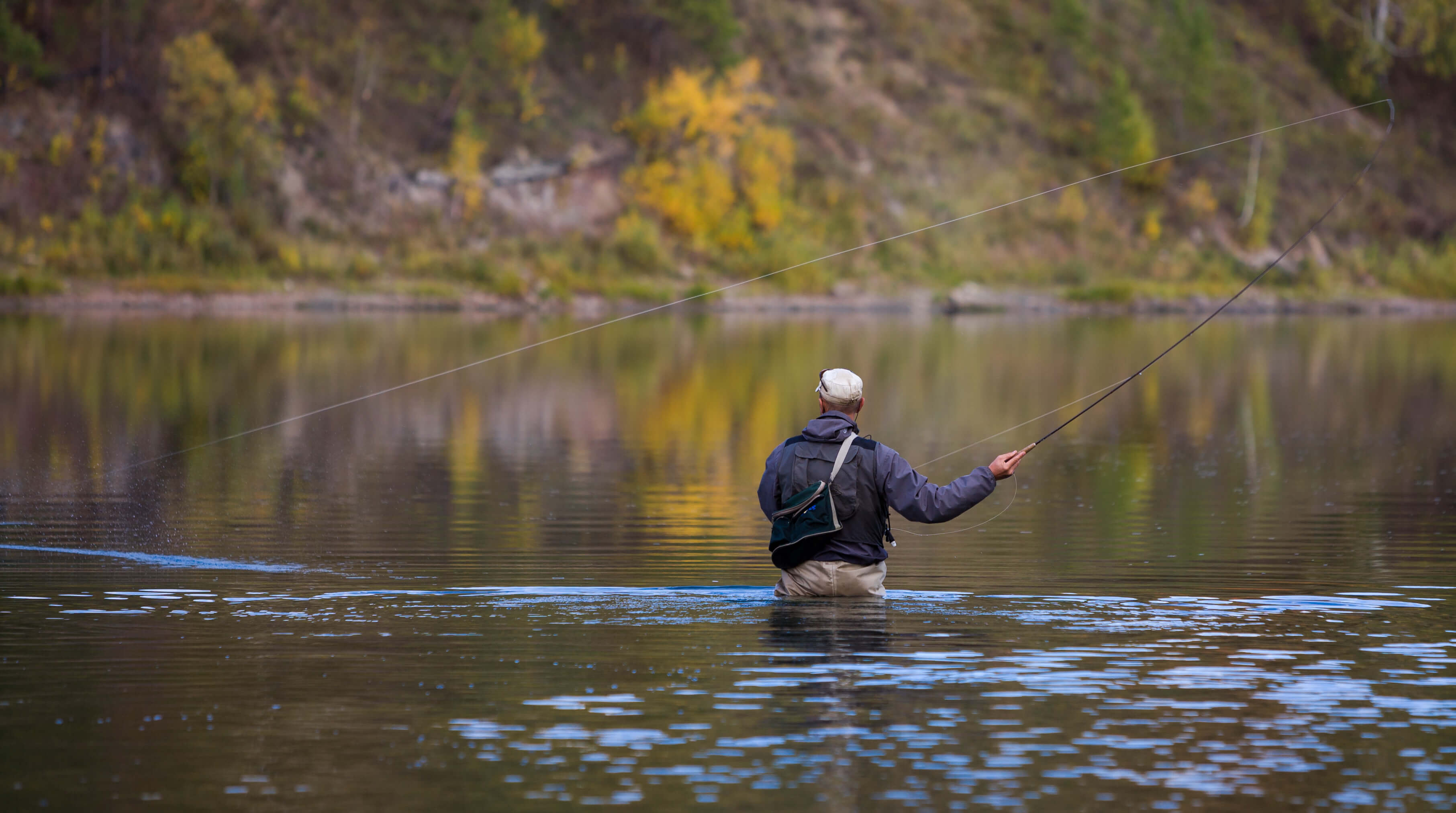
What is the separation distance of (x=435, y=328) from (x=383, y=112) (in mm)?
29587

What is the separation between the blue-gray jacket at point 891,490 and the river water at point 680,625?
15.6 inches

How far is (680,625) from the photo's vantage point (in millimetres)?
12078

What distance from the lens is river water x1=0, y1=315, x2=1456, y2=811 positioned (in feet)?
28.1

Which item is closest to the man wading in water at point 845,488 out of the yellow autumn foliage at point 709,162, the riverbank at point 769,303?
the riverbank at point 769,303

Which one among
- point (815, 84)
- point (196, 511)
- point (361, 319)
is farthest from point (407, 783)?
point (815, 84)

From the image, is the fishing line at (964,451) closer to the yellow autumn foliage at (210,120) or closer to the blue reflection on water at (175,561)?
the blue reflection on water at (175,561)

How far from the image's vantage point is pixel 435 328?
183 ft

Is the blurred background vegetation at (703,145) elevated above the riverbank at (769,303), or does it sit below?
above

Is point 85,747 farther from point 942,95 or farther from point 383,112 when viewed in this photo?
point 942,95

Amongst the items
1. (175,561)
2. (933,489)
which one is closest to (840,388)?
(933,489)

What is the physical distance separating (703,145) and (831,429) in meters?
76.2

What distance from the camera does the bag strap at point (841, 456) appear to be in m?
11.5

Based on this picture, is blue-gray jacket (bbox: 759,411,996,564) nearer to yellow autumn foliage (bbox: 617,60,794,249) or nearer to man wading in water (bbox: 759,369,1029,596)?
man wading in water (bbox: 759,369,1029,596)

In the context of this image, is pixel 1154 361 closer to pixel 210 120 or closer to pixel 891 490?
pixel 891 490
